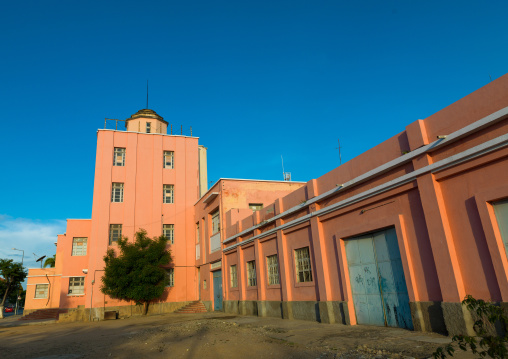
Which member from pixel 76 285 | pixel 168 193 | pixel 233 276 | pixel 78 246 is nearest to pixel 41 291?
pixel 78 246

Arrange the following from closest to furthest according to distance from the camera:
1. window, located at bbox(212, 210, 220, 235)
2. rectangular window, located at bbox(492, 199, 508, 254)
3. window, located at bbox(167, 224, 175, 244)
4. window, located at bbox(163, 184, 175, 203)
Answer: rectangular window, located at bbox(492, 199, 508, 254) → window, located at bbox(212, 210, 220, 235) → window, located at bbox(167, 224, 175, 244) → window, located at bbox(163, 184, 175, 203)

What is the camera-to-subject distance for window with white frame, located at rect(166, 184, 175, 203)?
84.3 feet

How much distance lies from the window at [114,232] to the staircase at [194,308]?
A: 6.43m

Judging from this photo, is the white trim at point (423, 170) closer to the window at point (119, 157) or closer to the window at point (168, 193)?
the window at point (168, 193)

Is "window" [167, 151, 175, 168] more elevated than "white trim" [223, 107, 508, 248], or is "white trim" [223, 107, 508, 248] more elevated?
"window" [167, 151, 175, 168]

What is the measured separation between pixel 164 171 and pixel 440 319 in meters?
21.6

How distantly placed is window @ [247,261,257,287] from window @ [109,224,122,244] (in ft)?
35.4

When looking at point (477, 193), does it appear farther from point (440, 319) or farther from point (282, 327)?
point (282, 327)

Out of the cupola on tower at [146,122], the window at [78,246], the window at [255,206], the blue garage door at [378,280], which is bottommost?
the blue garage door at [378,280]

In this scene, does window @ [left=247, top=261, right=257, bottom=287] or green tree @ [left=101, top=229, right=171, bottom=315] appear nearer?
window @ [left=247, top=261, right=257, bottom=287]

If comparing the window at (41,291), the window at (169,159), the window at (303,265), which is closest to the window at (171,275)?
the window at (169,159)

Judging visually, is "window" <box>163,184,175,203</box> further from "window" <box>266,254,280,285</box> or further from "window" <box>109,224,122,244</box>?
"window" <box>266,254,280,285</box>

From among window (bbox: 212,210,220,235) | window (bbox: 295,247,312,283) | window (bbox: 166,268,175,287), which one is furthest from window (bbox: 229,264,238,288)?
window (bbox: 295,247,312,283)

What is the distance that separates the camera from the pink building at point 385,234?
6.91m
